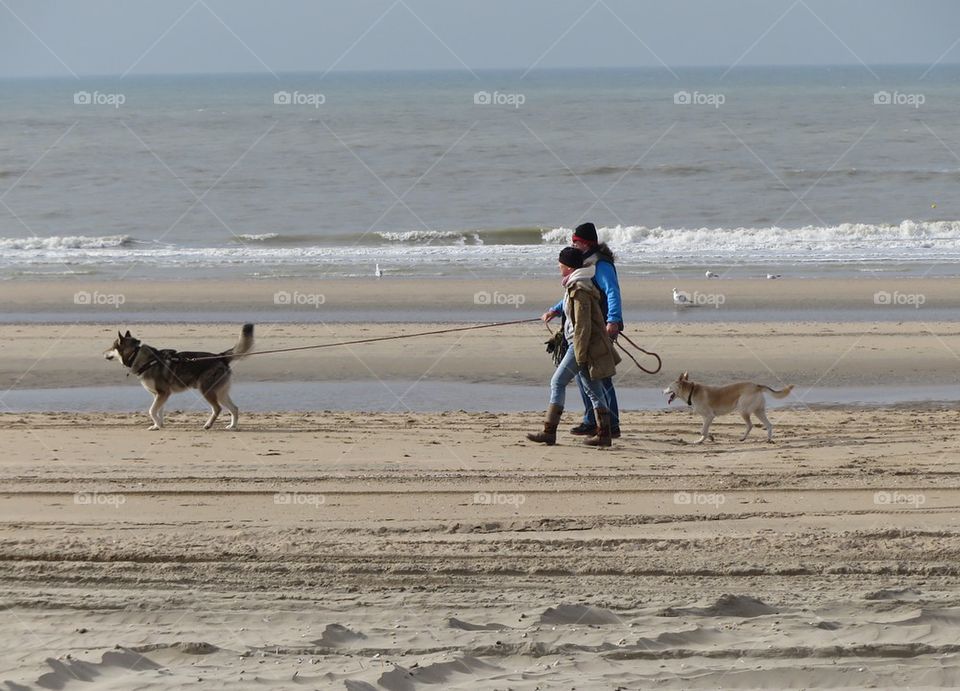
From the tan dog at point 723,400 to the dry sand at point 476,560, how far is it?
235mm

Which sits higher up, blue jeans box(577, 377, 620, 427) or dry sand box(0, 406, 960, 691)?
blue jeans box(577, 377, 620, 427)

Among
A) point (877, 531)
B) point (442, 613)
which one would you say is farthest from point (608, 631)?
point (877, 531)

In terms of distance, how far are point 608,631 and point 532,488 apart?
2683mm

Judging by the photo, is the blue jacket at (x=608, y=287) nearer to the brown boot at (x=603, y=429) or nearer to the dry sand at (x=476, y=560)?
the brown boot at (x=603, y=429)

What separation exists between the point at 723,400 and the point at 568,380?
1.31 m

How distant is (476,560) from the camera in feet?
19.7

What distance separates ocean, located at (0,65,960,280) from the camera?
74.2 ft

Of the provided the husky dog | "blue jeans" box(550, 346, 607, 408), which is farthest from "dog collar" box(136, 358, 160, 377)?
"blue jeans" box(550, 346, 607, 408)

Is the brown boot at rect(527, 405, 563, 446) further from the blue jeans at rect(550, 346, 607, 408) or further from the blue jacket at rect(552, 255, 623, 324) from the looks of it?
the blue jacket at rect(552, 255, 623, 324)

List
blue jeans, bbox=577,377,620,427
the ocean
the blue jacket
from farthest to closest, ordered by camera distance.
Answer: the ocean → blue jeans, bbox=577,377,620,427 → the blue jacket

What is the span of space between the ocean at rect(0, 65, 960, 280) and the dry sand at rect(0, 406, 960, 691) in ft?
38.9

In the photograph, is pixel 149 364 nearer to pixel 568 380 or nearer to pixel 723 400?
pixel 568 380

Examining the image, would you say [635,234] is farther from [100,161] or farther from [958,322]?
[100,161]

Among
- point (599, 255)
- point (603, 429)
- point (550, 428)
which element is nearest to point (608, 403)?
point (603, 429)
